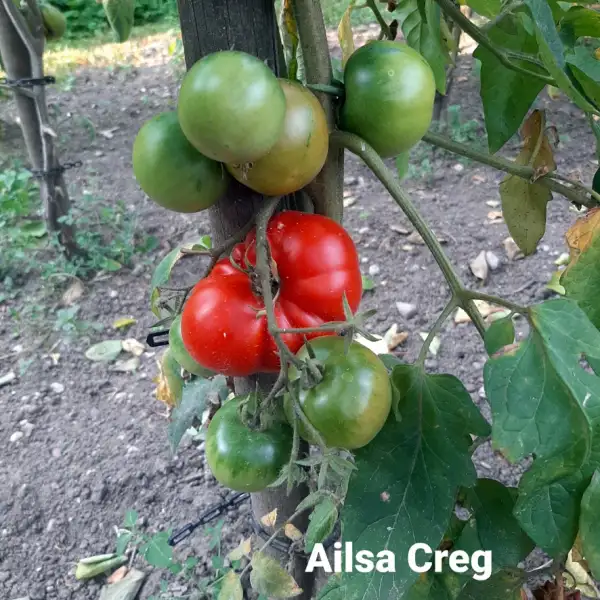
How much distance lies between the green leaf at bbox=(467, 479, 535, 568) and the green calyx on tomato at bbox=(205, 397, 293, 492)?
0.28 meters

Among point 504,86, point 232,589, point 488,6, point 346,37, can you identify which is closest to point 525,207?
point 504,86

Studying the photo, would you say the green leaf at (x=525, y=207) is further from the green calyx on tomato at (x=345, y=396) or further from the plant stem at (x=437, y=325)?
the green calyx on tomato at (x=345, y=396)

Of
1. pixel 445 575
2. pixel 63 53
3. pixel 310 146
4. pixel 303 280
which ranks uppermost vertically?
pixel 310 146

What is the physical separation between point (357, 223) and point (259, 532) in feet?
5.52

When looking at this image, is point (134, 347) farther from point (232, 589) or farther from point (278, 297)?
point (278, 297)

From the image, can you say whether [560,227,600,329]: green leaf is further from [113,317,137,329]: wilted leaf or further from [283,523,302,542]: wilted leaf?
[113,317,137,329]: wilted leaf

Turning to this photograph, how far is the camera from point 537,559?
1494 millimetres

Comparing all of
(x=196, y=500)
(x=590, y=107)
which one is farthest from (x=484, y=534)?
(x=196, y=500)

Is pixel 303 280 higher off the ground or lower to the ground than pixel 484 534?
higher

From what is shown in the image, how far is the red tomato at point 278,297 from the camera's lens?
2.26 feet

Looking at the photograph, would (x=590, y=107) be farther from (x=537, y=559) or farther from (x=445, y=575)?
(x=537, y=559)

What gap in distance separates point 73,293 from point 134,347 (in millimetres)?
441

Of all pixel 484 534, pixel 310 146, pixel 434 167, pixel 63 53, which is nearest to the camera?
pixel 310 146

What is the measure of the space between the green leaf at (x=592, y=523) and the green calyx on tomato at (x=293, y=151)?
0.44m
